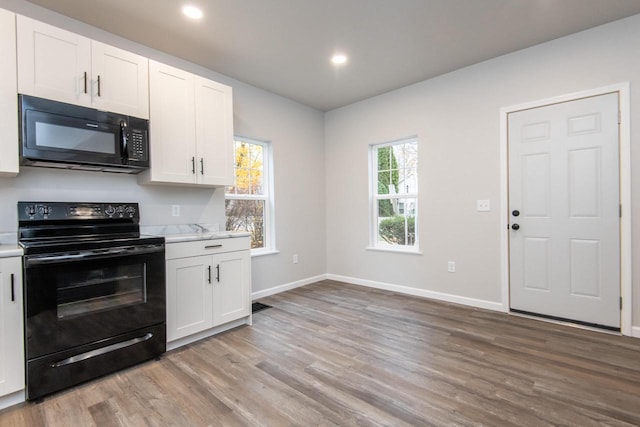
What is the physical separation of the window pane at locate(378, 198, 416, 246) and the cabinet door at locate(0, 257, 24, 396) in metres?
3.73

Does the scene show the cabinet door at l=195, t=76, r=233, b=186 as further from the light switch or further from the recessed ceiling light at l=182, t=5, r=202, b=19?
the light switch

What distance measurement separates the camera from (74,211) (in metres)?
2.40

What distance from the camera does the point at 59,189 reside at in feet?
7.82

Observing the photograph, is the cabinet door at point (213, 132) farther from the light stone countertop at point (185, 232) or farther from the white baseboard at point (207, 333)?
the white baseboard at point (207, 333)

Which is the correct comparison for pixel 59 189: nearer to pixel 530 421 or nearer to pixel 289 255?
pixel 289 255

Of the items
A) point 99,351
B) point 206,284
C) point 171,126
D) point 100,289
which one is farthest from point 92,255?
point 171,126

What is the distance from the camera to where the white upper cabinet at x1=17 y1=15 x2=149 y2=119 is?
2.03m

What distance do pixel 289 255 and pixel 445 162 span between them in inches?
92.9

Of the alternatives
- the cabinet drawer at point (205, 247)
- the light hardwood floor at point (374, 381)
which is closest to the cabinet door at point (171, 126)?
the cabinet drawer at point (205, 247)

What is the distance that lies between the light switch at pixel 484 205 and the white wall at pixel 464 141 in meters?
0.04

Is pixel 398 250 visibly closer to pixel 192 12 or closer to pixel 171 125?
pixel 171 125

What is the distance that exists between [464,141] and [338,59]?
1686mm

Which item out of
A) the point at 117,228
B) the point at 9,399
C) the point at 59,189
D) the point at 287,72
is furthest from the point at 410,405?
the point at 287,72

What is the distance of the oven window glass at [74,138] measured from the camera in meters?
2.06
